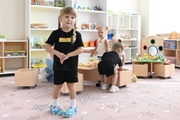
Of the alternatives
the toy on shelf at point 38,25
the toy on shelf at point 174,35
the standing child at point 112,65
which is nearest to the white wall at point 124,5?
the toy on shelf at point 174,35

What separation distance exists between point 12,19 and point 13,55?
0.70 m

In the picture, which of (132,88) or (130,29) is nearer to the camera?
(132,88)

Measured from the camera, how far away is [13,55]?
3.84 metres

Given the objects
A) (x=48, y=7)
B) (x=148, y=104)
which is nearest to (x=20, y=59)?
(x=48, y=7)

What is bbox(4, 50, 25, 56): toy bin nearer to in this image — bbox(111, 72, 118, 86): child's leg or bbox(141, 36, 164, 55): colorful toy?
bbox(111, 72, 118, 86): child's leg

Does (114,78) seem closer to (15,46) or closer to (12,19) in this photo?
(15,46)

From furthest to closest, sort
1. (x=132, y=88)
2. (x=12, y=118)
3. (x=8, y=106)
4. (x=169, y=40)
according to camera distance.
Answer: (x=169, y=40) → (x=132, y=88) → (x=8, y=106) → (x=12, y=118)

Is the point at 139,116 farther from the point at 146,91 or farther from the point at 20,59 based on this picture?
the point at 20,59

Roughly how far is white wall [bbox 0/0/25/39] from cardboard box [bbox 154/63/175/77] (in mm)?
2503

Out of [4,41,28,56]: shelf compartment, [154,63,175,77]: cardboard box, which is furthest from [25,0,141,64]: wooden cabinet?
[154,63,175,77]: cardboard box

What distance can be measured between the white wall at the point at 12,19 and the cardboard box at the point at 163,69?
250 centimetres

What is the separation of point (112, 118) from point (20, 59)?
2850 millimetres

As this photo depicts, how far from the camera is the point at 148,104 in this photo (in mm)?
2260

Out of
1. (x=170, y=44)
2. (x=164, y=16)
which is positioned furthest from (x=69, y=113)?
(x=164, y=16)
